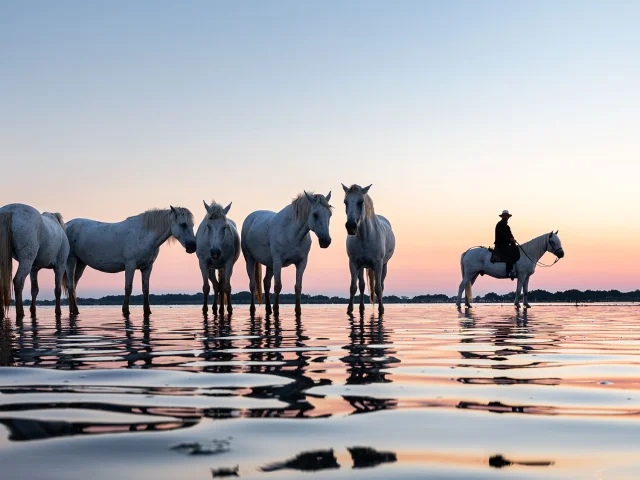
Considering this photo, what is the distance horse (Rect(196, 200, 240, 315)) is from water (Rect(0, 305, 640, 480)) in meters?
9.01

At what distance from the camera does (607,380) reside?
444 centimetres

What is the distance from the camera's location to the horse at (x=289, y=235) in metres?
13.9

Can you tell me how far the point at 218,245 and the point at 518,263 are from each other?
11.7 meters

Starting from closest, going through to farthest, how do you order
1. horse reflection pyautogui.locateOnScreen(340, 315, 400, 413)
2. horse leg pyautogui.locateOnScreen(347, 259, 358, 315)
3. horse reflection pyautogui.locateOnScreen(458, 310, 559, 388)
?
1. horse reflection pyautogui.locateOnScreen(340, 315, 400, 413)
2. horse reflection pyautogui.locateOnScreen(458, 310, 559, 388)
3. horse leg pyautogui.locateOnScreen(347, 259, 358, 315)

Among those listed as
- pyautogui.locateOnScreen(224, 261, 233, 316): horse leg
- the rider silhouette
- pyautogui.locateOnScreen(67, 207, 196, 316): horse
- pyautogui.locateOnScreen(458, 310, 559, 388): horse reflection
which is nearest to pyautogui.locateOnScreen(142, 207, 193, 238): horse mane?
pyautogui.locateOnScreen(67, 207, 196, 316): horse

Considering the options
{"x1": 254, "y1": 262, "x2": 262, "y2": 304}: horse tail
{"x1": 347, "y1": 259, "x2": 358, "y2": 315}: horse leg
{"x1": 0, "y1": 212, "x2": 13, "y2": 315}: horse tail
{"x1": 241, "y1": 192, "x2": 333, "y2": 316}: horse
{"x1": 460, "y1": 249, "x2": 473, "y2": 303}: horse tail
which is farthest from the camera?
{"x1": 460, "y1": 249, "x2": 473, "y2": 303}: horse tail

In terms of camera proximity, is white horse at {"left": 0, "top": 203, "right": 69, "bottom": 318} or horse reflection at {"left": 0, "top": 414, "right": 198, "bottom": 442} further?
white horse at {"left": 0, "top": 203, "right": 69, "bottom": 318}

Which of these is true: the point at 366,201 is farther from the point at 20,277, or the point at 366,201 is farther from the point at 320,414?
the point at 320,414

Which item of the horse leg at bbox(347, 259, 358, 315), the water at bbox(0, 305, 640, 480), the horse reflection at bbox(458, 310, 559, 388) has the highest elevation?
the horse leg at bbox(347, 259, 358, 315)

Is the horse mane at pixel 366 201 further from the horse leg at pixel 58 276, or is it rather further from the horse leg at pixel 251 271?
the horse leg at pixel 58 276

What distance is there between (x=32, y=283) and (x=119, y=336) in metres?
9.10

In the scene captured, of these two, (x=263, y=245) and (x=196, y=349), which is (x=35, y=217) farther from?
(x=196, y=349)

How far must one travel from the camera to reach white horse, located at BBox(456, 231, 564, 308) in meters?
22.9

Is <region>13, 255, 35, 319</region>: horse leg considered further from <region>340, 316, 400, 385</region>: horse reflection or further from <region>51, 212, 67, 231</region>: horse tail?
<region>340, 316, 400, 385</region>: horse reflection
